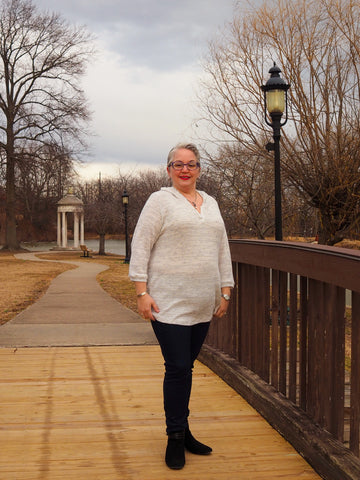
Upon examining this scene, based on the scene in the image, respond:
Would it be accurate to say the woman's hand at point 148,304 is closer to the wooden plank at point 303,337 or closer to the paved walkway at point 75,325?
the wooden plank at point 303,337

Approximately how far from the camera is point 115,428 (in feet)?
12.2

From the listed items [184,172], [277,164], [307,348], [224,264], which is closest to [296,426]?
[307,348]

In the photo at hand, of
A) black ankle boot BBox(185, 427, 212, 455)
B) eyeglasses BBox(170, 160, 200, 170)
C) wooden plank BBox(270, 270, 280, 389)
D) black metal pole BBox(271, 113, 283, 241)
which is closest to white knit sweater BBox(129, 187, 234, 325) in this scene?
eyeglasses BBox(170, 160, 200, 170)

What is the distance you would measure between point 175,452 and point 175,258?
981 mm

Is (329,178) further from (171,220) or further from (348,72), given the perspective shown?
(171,220)

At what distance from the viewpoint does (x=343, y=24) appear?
1188 cm

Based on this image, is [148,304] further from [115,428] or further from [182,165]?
[115,428]

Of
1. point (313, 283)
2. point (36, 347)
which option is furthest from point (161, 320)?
point (36, 347)

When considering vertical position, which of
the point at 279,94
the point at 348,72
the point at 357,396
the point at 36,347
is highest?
the point at 348,72

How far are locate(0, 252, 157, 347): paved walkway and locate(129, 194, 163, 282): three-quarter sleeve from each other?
12.1 feet

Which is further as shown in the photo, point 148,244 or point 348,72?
point 348,72

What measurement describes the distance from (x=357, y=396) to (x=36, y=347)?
170 inches

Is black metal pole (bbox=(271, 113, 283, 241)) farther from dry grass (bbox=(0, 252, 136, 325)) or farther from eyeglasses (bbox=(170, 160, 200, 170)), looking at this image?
eyeglasses (bbox=(170, 160, 200, 170))

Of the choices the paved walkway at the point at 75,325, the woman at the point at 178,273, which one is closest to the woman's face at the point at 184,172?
the woman at the point at 178,273
